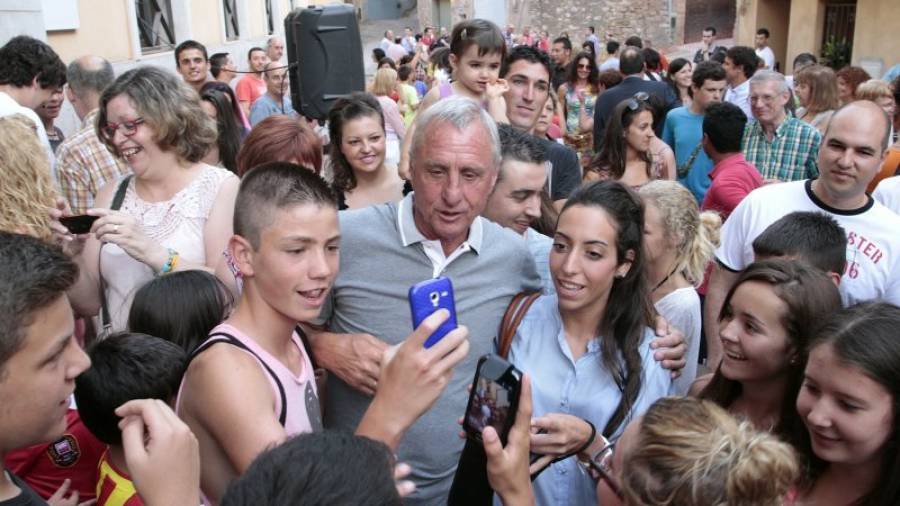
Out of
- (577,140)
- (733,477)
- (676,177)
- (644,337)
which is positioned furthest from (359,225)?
(577,140)

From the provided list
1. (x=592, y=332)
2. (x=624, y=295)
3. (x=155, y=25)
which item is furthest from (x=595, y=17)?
(x=592, y=332)

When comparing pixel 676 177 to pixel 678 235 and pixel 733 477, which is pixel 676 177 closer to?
pixel 678 235

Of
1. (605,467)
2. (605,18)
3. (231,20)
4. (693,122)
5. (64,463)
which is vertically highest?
(605,18)

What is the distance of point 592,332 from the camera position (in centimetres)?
247

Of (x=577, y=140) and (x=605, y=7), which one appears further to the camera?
(x=605, y=7)

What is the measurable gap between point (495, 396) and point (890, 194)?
326 centimetres

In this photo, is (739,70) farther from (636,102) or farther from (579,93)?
(636,102)

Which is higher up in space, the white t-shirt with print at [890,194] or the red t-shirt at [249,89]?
the red t-shirt at [249,89]

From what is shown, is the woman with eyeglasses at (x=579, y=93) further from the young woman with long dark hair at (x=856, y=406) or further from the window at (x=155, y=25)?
the young woman with long dark hair at (x=856, y=406)

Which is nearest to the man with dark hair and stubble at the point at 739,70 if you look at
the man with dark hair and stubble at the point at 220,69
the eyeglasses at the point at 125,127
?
the man with dark hair and stubble at the point at 220,69

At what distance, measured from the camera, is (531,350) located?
8.05 feet

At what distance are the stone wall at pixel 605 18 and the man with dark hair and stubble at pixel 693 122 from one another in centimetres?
2765

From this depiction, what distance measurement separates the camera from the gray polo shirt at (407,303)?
7.95ft

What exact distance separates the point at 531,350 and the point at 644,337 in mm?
376
